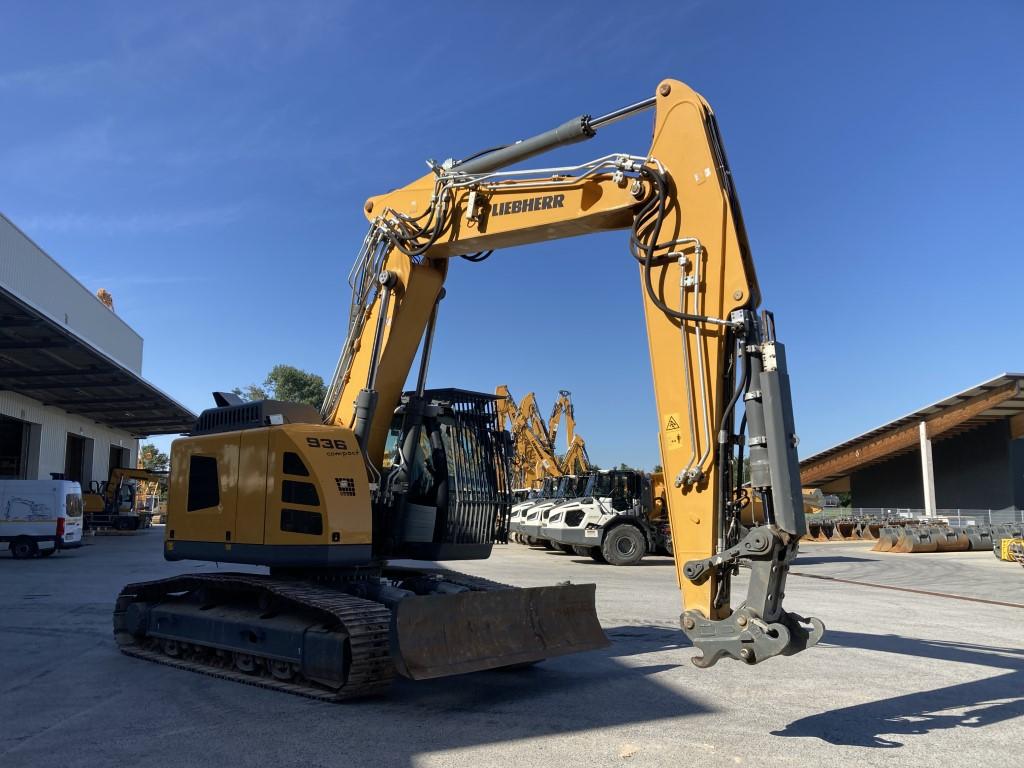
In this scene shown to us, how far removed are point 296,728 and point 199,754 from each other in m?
0.83

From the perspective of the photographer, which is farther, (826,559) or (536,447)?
(536,447)

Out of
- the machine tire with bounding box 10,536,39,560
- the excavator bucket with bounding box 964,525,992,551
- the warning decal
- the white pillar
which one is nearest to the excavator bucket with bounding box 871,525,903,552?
the excavator bucket with bounding box 964,525,992,551

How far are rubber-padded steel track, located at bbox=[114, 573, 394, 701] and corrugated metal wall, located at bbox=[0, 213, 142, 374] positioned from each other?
59.8ft

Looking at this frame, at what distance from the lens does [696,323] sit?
6.14 m

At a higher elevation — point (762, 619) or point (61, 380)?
point (61, 380)

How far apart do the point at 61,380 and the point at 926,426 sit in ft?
138

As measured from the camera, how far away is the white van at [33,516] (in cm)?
2312

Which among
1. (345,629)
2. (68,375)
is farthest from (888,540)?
(68,375)

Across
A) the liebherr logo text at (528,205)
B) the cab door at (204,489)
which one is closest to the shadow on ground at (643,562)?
the cab door at (204,489)

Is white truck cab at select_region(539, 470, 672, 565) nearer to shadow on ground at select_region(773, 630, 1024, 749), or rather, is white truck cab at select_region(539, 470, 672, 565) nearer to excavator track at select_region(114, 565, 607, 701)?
shadow on ground at select_region(773, 630, 1024, 749)

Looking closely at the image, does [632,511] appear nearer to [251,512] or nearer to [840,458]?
[251,512]

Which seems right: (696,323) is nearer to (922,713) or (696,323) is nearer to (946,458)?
(922,713)

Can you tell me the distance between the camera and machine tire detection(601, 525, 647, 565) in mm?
22031

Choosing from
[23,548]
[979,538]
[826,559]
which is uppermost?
[23,548]
